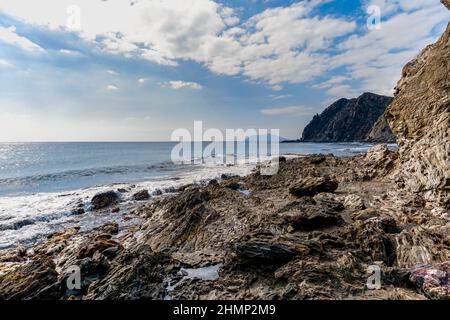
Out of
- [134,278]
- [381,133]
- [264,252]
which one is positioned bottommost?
[134,278]

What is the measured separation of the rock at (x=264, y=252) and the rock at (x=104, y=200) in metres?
19.6

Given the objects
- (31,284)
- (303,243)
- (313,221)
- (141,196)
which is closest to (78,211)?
(141,196)

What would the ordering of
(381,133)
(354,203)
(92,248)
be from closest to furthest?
(92,248), (354,203), (381,133)

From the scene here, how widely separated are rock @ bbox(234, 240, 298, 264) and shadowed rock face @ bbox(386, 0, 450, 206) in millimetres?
7750

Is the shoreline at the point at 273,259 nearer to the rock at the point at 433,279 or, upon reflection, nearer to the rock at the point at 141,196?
the rock at the point at 433,279

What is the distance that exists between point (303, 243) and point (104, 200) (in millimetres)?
21531

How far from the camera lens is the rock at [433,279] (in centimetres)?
547

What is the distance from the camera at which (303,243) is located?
8.07m

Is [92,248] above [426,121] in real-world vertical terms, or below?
below

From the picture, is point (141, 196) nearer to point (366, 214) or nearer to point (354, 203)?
point (354, 203)

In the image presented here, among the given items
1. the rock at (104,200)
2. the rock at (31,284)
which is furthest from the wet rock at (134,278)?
the rock at (104,200)

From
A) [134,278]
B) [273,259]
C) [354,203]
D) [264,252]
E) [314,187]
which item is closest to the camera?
[134,278]
